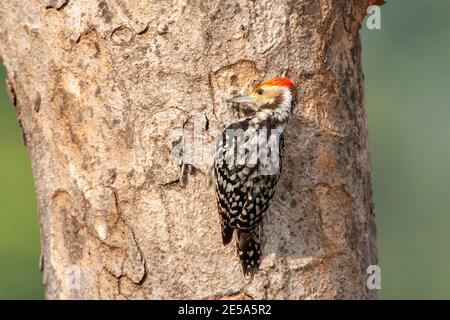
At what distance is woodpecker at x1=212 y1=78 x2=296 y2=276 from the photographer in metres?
4.34

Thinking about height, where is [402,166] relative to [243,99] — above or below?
below

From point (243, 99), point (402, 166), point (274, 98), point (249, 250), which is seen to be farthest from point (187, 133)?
point (402, 166)

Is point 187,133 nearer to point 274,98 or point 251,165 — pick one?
point 251,165

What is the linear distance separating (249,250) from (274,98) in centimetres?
85

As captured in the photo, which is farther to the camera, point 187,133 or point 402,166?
point 402,166

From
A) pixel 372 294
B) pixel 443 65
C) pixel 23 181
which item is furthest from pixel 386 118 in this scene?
pixel 372 294

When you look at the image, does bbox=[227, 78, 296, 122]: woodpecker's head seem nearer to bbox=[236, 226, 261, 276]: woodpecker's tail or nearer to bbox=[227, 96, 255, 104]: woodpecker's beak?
bbox=[227, 96, 255, 104]: woodpecker's beak

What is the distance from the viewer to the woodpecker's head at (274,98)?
4336mm

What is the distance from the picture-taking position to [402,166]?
1516cm

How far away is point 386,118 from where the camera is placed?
15.8 meters

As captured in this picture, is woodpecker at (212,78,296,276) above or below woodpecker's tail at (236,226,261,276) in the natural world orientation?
above

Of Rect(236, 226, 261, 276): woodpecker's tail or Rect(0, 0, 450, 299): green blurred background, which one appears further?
Rect(0, 0, 450, 299): green blurred background

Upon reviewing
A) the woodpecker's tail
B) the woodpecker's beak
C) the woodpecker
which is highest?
the woodpecker's beak

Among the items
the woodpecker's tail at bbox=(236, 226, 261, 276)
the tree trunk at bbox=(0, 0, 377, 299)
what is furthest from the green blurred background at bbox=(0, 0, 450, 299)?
the woodpecker's tail at bbox=(236, 226, 261, 276)
